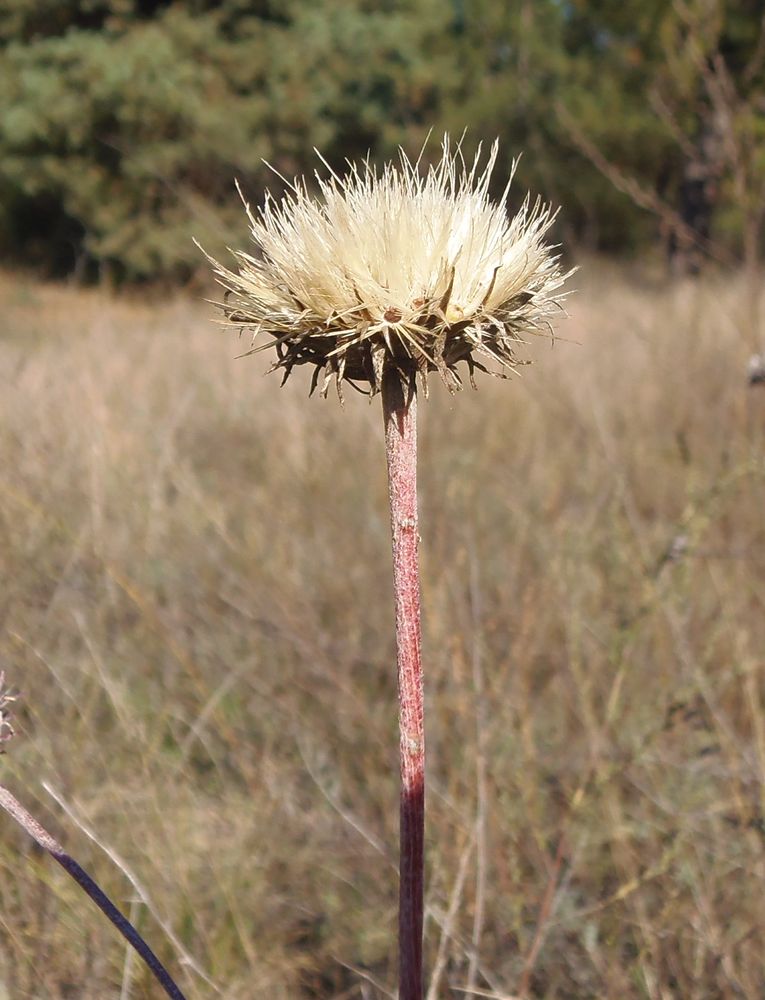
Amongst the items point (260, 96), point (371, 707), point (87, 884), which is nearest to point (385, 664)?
point (371, 707)

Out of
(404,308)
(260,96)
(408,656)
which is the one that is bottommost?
(408,656)

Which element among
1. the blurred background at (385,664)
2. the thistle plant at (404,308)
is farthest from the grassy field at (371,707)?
the thistle plant at (404,308)

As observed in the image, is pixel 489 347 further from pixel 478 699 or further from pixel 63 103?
pixel 63 103

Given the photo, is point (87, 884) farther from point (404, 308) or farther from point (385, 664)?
point (385, 664)

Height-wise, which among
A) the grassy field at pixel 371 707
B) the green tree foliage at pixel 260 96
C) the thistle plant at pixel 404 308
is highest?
the green tree foliage at pixel 260 96

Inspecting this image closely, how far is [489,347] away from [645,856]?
1319mm

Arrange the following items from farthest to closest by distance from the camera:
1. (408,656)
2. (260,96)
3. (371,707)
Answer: (260,96) → (371,707) → (408,656)

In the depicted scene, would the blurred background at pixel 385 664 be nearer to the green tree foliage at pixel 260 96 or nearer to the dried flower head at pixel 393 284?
the dried flower head at pixel 393 284

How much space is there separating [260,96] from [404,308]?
1229 centimetres

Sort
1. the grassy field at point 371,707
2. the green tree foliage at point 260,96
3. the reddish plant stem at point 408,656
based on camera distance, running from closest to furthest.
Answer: the reddish plant stem at point 408,656 → the grassy field at point 371,707 → the green tree foliage at point 260,96

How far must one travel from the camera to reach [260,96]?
39.3ft

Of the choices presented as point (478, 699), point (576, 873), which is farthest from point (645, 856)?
point (478, 699)

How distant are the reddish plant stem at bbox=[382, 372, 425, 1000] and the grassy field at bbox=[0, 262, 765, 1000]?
53cm

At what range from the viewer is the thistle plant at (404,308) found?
29.6 inches
